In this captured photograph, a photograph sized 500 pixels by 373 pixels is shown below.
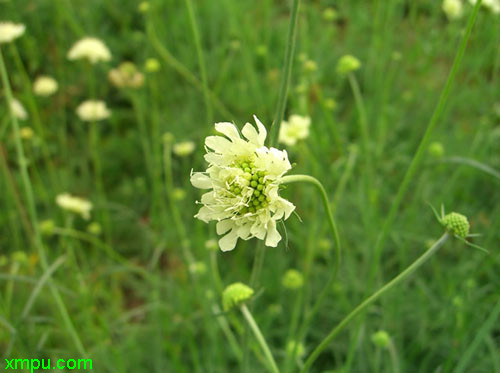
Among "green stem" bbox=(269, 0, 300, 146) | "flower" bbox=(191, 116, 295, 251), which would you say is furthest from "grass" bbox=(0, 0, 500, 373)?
"flower" bbox=(191, 116, 295, 251)

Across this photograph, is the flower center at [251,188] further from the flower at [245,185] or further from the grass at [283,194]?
the grass at [283,194]

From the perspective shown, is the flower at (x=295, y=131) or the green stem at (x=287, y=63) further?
the flower at (x=295, y=131)

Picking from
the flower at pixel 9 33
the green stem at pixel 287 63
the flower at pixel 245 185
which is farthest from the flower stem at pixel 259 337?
the flower at pixel 9 33

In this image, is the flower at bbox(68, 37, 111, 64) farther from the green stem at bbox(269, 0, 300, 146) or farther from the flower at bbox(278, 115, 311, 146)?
the green stem at bbox(269, 0, 300, 146)

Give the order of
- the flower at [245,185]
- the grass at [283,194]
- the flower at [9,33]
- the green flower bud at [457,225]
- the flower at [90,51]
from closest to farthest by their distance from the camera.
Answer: the flower at [245,185], the green flower bud at [457,225], the grass at [283,194], the flower at [9,33], the flower at [90,51]

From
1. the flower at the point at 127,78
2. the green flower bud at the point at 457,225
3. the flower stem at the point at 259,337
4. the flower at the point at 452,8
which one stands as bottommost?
the flower stem at the point at 259,337

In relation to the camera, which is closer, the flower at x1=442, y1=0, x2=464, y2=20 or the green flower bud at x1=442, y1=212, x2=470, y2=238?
the green flower bud at x1=442, y1=212, x2=470, y2=238

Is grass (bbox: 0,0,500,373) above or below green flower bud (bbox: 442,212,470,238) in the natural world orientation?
above
